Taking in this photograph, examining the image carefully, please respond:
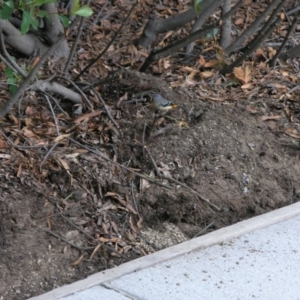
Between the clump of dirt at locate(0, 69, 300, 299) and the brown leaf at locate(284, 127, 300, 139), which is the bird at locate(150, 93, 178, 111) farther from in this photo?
the brown leaf at locate(284, 127, 300, 139)

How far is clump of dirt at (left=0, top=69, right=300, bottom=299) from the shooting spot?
4.32 metres

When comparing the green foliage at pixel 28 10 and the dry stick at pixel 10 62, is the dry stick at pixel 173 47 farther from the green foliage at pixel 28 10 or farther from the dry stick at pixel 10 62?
the green foliage at pixel 28 10

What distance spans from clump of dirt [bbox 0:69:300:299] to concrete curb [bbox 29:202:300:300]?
0.75 ft

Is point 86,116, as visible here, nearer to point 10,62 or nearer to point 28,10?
point 10,62

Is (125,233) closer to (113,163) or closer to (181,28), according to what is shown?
(113,163)

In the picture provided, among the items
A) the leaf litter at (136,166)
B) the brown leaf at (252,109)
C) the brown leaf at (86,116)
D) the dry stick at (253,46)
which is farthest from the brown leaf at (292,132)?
the brown leaf at (86,116)

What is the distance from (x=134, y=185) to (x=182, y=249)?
737 mm

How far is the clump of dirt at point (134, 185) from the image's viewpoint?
4.32m

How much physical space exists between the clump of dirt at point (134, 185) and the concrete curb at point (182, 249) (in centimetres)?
23

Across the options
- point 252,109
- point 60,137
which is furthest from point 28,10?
point 252,109

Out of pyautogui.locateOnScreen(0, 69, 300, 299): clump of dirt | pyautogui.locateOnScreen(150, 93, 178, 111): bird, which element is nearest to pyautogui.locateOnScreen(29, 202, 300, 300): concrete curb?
pyautogui.locateOnScreen(0, 69, 300, 299): clump of dirt

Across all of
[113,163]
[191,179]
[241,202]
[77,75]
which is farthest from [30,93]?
[241,202]

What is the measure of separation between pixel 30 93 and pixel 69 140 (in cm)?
60

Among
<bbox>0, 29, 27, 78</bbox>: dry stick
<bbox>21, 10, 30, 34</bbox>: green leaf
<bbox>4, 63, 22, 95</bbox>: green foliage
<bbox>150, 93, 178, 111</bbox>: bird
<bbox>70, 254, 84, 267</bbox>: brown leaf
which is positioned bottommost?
<bbox>70, 254, 84, 267</bbox>: brown leaf
